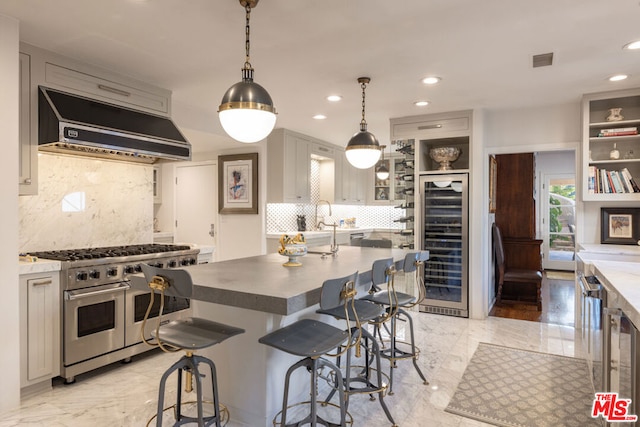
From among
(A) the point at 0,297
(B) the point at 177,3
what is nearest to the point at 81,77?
(B) the point at 177,3

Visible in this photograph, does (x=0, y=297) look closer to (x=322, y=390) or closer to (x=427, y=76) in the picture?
(x=322, y=390)

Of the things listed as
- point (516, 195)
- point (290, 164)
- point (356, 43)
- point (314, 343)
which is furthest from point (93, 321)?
point (516, 195)

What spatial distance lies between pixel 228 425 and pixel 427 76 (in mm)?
3182

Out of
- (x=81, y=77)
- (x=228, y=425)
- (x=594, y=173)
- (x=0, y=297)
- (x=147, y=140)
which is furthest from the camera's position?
(x=594, y=173)

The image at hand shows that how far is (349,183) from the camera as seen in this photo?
7.60 metres

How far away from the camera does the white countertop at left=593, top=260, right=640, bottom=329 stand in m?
1.35

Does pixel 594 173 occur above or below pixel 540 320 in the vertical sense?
above

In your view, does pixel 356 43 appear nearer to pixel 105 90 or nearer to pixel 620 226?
pixel 105 90

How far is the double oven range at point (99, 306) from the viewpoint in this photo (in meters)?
2.85

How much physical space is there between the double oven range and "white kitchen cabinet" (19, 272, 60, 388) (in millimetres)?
48

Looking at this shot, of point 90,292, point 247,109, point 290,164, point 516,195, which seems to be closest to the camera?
point 247,109

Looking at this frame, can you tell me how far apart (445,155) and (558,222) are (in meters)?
4.84

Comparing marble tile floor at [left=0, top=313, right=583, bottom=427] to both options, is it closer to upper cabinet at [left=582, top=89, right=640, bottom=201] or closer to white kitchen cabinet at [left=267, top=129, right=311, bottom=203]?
upper cabinet at [left=582, top=89, right=640, bottom=201]

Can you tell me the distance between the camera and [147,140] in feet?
11.2
